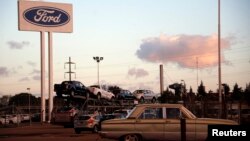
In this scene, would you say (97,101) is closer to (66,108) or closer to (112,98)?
(112,98)

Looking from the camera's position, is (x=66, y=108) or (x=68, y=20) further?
(x=68, y=20)

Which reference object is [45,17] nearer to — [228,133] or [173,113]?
[173,113]

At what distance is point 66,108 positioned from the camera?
39.7m

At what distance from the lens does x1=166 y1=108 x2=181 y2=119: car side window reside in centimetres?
1855

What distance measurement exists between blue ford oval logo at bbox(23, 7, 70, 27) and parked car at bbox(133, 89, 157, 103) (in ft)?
38.1

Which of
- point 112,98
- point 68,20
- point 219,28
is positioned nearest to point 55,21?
point 68,20

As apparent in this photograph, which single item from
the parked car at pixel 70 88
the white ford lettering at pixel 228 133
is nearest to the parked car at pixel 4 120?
the parked car at pixel 70 88

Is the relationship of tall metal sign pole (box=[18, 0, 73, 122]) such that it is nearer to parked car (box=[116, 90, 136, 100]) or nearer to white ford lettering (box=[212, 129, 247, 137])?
parked car (box=[116, 90, 136, 100])

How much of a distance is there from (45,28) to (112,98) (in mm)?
11038

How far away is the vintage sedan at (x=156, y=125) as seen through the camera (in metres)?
18.2

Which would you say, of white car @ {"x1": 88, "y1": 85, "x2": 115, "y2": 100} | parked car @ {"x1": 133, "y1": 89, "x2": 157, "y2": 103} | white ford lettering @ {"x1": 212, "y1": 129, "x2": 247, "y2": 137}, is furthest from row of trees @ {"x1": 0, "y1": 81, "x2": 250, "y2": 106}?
white ford lettering @ {"x1": 212, "y1": 129, "x2": 247, "y2": 137}

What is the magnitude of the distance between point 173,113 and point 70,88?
90.9ft

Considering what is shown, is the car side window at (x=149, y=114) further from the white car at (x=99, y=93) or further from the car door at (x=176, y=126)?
the white car at (x=99, y=93)

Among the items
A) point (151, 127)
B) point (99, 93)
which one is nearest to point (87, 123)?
point (151, 127)
